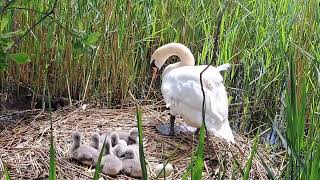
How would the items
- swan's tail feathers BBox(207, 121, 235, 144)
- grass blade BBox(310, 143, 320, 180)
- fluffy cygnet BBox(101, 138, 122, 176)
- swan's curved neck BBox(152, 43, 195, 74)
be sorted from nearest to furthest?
grass blade BBox(310, 143, 320, 180)
fluffy cygnet BBox(101, 138, 122, 176)
swan's tail feathers BBox(207, 121, 235, 144)
swan's curved neck BBox(152, 43, 195, 74)

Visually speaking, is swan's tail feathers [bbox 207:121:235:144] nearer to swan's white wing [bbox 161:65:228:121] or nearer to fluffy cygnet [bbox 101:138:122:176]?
swan's white wing [bbox 161:65:228:121]

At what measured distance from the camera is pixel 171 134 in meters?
3.77

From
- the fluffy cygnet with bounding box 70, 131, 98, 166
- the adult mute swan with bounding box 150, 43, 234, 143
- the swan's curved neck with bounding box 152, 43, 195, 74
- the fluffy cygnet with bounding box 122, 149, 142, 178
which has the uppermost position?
the swan's curved neck with bounding box 152, 43, 195, 74

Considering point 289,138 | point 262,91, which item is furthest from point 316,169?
point 262,91

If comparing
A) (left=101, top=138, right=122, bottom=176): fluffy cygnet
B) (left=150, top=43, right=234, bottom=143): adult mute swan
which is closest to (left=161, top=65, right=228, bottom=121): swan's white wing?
(left=150, top=43, right=234, bottom=143): adult mute swan

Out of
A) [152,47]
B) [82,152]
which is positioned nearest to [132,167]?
[82,152]

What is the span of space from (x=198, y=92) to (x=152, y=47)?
4.02ft

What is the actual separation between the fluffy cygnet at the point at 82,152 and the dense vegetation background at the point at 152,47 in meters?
0.56

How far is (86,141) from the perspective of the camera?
3.67 metres

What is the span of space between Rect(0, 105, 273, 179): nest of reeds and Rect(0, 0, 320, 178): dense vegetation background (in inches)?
7.6

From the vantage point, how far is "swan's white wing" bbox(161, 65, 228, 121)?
3404mm

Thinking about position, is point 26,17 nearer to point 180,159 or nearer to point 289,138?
point 180,159

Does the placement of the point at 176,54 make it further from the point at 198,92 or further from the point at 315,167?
the point at 315,167

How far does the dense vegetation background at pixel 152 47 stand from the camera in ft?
12.9
